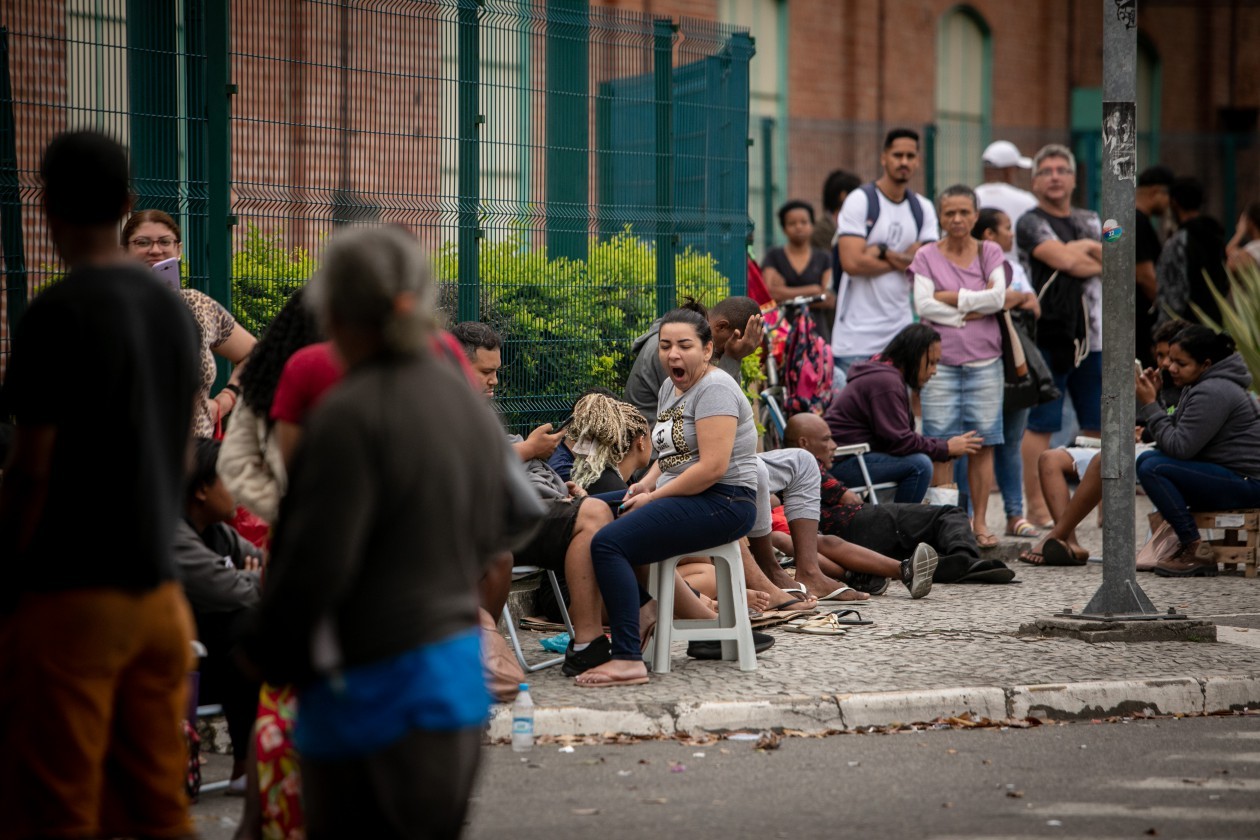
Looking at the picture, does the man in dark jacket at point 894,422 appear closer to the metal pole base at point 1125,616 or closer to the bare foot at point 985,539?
the bare foot at point 985,539

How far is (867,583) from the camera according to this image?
10.1m

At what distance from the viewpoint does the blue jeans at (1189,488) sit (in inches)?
423

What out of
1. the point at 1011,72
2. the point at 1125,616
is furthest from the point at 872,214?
the point at 1011,72

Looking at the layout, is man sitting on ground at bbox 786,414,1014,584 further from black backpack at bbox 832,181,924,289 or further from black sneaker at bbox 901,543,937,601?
black backpack at bbox 832,181,924,289

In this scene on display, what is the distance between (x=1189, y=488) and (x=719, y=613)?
4.32m

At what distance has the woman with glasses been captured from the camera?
770 cm

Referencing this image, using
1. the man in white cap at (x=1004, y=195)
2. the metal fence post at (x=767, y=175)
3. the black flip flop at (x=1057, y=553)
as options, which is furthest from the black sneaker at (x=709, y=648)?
the metal fence post at (x=767, y=175)

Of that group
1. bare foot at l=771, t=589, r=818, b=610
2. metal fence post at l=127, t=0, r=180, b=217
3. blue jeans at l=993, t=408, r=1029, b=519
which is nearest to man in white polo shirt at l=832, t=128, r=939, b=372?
blue jeans at l=993, t=408, r=1029, b=519

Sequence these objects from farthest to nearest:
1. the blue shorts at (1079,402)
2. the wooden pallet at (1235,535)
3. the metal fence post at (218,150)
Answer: the blue shorts at (1079,402) → the wooden pallet at (1235,535) → the metal fence post at (218,150)

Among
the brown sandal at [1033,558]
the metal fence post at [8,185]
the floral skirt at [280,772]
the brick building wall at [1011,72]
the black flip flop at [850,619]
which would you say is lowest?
the brown sandal at [1033,558]

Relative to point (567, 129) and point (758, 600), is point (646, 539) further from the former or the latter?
point (567, 129)

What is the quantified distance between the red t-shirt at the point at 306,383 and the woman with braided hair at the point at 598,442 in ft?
12.9

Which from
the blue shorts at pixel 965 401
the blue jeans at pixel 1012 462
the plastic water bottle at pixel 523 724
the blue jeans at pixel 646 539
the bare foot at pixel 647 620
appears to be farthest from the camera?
the blue jeans at pixel 1012 462

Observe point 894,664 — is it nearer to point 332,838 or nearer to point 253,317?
point 253,317
